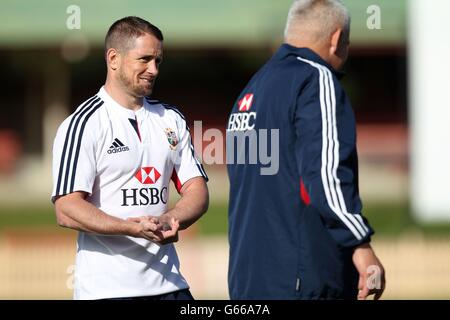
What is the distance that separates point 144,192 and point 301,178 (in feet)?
2.62

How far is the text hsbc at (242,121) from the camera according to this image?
5516 mm

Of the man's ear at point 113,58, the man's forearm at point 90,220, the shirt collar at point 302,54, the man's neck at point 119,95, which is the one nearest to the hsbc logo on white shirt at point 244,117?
the shirt collar at point 302,54

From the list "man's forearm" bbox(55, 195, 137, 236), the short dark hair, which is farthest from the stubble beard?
"man's forearm" bbox(55, 195, 137, 236)

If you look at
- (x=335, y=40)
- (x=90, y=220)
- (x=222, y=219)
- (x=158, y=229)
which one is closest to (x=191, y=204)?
(x=158, y=229)

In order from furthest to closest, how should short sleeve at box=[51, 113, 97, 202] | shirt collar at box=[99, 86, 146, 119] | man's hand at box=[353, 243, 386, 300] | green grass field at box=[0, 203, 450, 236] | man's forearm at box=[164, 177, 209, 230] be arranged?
1. green grass field at box=[0, 203, 450, 236]
2. shirt collar at box=[99, 86, 146, 119]
3. man's forearm at box=[164, 177, 209, 230]
4. short sleeve at box=[51, 113, 97, 202]
5. man's hand at box=[353, 243, 386, 300]

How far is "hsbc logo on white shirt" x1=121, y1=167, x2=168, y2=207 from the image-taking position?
524cm

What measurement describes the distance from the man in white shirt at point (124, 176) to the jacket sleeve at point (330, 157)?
67 centimetres

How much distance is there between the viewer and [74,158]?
5145mm

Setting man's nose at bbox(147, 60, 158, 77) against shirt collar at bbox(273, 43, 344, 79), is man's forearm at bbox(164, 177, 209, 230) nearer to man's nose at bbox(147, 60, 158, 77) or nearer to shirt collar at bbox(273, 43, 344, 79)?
man's nose at bbox(147, 60, 158, 77)

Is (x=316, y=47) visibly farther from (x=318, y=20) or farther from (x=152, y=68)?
(x=152, y=68)

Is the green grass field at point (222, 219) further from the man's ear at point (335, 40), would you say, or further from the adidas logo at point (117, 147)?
the adidas logo at point (117, 147)

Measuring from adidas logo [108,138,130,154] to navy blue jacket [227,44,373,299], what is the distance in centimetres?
66

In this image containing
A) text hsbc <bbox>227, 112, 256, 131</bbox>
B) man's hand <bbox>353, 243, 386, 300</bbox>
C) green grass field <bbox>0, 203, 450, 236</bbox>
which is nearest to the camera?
man's hand <bbox>353, 243, 386, 300</bbox>

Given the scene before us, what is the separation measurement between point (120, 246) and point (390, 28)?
844 inches
